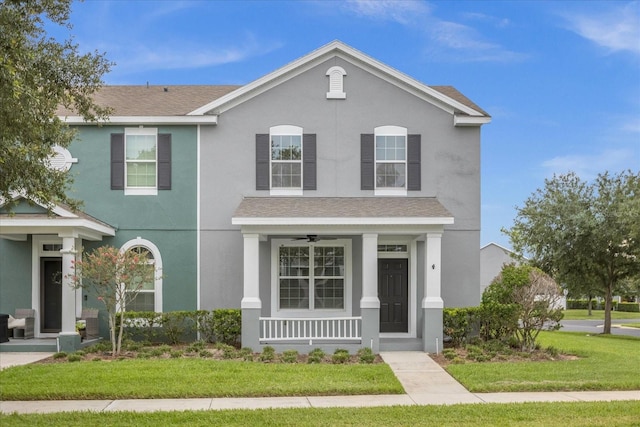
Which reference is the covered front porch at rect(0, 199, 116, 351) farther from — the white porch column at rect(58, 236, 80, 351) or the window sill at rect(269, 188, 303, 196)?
the window sill at rect(269, 188, 303, 196)

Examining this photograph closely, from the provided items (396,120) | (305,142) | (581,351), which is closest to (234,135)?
(305,142)

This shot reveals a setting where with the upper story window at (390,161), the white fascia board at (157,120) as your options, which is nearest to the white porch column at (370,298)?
the upper story window at (390,161)

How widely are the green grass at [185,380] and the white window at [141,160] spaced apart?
582 cm

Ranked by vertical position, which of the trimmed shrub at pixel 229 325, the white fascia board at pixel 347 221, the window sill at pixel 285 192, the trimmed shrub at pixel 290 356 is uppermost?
the window sill at pixel 285 192

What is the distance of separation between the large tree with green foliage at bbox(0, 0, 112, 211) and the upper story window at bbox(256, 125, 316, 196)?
6.28 m

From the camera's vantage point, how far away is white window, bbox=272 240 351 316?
56.7 feet

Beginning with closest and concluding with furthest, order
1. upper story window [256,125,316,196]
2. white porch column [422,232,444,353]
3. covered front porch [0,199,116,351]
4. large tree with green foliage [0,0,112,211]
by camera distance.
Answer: large tree with green foliage [0,0,112,211], white porch column [422,232,444,353], covered front porch [0,199,116,351], upper story window [256,125,316,196]

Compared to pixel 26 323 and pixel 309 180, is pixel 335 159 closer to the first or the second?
pixel 309 180

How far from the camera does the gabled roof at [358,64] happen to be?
17.2m

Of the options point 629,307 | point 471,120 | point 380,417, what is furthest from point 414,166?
point 629,307

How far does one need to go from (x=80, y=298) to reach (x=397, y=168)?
9689 mm

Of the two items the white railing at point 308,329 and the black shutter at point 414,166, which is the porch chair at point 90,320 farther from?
the black shutter at point 414,166

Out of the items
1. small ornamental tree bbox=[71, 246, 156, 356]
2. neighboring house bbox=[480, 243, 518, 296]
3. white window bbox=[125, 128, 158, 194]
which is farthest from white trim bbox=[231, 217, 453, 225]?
neighboring house bbox=[480, 243, 518, 296]

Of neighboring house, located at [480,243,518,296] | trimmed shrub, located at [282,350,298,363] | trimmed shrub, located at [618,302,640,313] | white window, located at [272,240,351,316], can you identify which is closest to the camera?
trimmed shrub, located at [282,350,298,363]
